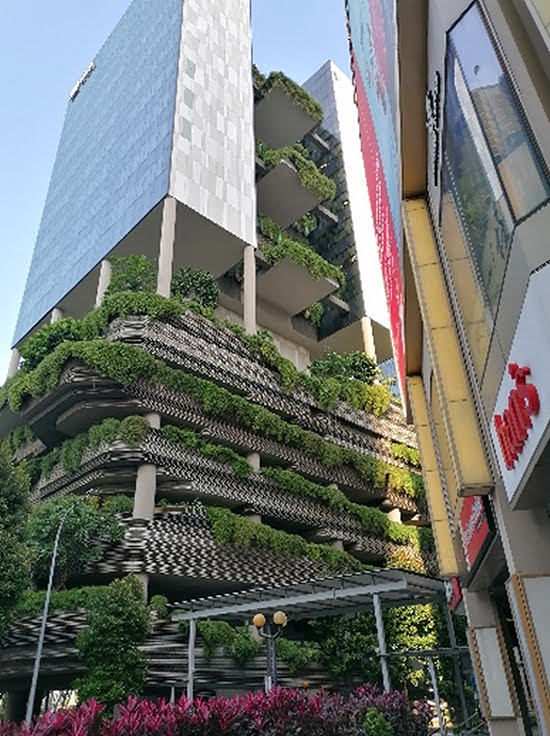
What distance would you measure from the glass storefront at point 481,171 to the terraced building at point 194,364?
16.3 m

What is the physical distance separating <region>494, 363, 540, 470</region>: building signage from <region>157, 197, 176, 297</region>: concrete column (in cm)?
2434

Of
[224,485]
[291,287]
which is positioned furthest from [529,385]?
[291,287]

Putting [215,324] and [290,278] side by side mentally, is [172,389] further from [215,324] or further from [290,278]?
[290,278]

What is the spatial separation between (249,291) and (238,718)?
28890mm

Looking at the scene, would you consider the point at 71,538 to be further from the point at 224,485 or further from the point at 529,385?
the point at 529,385

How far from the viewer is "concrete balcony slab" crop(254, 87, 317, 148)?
1740 inches

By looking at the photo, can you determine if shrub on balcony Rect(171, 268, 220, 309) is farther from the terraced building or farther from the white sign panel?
the white sign panel

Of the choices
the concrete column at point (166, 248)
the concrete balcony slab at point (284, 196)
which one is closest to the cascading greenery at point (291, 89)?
the concrete balcony slab at point (284, 196)

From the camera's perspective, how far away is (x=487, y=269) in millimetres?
7551

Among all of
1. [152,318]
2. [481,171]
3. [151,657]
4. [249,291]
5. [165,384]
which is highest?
[249,291]

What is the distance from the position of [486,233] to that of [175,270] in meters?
29.3

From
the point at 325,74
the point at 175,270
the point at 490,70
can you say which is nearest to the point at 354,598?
the point at 490,70

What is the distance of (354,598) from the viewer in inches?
723

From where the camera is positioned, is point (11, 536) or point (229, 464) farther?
point (229, 464)
